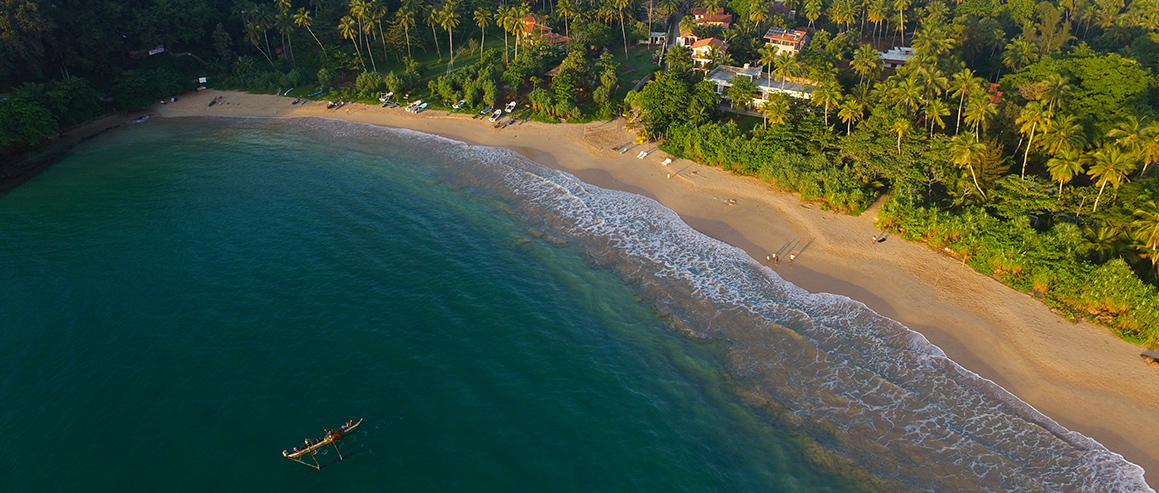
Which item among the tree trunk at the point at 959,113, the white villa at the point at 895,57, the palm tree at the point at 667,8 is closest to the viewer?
the tree trunk at the point at 959,113

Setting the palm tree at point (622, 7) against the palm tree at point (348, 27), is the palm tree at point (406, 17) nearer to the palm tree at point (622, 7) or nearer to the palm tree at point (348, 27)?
the palm tree at point (348, 27)

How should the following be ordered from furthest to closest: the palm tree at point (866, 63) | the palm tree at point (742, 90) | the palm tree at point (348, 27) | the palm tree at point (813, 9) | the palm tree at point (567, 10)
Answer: the palm tree at point (567, 10), the palm tree at point (813, 9), the palm tree at point (348, 27), the palm tree at point (742, 90), the palm tree at point (866, 63)

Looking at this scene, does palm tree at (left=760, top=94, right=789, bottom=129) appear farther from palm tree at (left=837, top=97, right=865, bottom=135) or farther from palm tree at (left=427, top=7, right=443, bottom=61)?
palm tree at (left=427, top=7, right=443, bottom=61)

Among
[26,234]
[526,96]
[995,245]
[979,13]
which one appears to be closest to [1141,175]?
[995,245]

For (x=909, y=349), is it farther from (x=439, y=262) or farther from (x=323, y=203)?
(x=323, y=203)

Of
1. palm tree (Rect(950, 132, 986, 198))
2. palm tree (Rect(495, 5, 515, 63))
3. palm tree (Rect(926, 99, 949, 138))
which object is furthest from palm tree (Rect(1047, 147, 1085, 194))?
palm tree (Rect(495, 5, 515, 63))

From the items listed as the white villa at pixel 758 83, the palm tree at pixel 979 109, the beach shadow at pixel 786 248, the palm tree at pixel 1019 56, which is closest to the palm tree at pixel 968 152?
the palm tree at pixel 979 109

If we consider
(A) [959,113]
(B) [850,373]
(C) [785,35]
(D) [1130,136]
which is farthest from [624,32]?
(B) [850,373]
